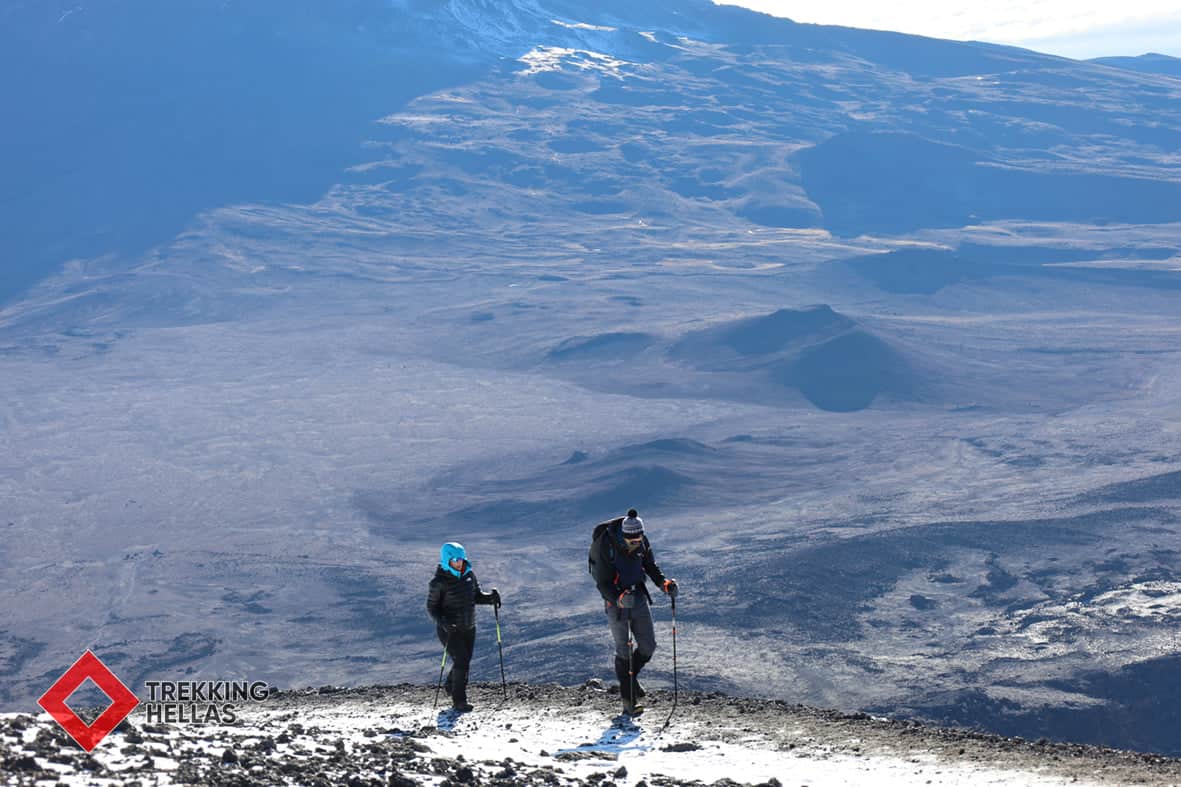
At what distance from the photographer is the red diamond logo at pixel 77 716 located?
27.0ft

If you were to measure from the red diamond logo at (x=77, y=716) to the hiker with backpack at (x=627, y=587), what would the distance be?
337 cm

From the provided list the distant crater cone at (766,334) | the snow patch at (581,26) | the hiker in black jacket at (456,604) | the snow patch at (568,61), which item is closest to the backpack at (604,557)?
the hiker in black jacket at (456,604)

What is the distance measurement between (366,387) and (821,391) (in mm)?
20579

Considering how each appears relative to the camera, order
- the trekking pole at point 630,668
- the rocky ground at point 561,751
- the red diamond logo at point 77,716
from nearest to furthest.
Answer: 1. the rocky ground at point 561,751
2. the red diamond logo at point 77,716
3. the trekking pole at point 630,668

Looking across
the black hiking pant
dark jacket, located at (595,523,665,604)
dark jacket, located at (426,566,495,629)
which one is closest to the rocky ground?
the black hiking pant

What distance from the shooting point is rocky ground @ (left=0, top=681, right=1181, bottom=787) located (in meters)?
7.86

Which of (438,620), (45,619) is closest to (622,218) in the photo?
(45,619)

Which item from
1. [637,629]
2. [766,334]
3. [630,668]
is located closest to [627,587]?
[637,629]

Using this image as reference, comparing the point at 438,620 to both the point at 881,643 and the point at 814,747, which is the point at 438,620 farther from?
the point at 881,643

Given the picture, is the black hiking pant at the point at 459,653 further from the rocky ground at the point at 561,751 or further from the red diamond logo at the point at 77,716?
the red diamond logo at the point at 77,716

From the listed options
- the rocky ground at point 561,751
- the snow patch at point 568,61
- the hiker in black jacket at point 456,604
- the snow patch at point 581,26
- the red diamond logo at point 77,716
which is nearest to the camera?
the rocky ground at point 561,751

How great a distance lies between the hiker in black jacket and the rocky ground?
43 centimetres

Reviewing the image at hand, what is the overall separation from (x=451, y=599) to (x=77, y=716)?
8.90ft

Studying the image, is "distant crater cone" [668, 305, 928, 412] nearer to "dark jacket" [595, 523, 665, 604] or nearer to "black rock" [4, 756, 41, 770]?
"dark jacket" [595, 523, 665, 604]
